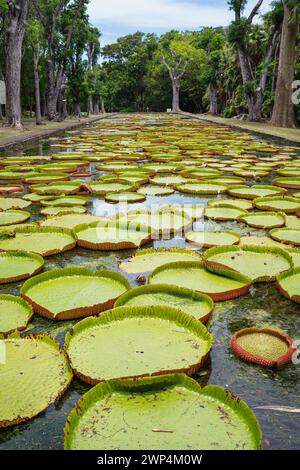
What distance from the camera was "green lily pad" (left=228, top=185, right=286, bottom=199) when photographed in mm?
4279

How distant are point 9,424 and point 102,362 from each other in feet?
1.23

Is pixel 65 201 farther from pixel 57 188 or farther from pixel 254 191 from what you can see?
pixel 254 191

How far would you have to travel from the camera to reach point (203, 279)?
2.28 metres

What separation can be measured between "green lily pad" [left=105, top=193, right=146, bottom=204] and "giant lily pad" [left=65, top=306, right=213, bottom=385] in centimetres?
243

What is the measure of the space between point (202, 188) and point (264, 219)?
1385mm

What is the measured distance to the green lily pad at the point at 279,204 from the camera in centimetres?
371

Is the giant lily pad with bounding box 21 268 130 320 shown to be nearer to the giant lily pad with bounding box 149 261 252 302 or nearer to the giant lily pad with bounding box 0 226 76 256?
the giant lily pad with bounding box 149 261 252 302

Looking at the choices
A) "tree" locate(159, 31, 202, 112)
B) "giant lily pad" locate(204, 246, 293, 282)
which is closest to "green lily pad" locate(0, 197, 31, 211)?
"giant lily pad" locate(204, 246, 293, 282)

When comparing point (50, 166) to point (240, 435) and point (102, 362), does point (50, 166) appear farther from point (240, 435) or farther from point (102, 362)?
point (240, 435)

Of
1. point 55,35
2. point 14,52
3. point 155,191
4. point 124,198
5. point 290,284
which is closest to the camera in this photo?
point 290,284

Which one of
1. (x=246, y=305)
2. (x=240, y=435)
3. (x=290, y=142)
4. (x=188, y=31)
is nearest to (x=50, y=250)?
(x=246, y=305)

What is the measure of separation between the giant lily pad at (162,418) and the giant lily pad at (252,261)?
1021 mm

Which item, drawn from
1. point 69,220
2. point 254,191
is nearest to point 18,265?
point 69,220

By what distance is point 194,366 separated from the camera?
1.53 m
